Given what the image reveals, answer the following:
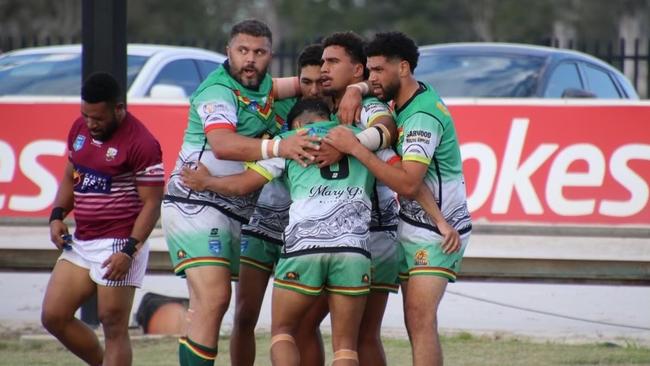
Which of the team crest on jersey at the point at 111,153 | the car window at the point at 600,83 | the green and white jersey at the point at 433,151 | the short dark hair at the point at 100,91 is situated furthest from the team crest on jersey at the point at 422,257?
the car window at the point at 600,83

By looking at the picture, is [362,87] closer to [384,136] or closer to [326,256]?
[384,136]

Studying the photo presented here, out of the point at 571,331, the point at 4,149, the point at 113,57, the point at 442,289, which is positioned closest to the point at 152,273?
the point at 113,57

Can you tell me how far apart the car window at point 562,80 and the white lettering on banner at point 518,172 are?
1.64m

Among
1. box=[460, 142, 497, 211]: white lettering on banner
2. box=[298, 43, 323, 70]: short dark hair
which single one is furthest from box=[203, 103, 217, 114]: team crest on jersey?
box=[460, 142, 497, 211]: white lettering on banner

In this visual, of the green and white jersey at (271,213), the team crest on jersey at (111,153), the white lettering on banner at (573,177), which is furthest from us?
the white lettering on banner at (573,177)

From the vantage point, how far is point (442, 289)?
688 centimetres

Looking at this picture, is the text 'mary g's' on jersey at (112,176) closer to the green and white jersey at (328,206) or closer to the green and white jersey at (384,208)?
the green and white jersey at (328,206)

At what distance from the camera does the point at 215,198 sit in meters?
7.15

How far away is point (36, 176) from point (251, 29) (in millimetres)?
5773

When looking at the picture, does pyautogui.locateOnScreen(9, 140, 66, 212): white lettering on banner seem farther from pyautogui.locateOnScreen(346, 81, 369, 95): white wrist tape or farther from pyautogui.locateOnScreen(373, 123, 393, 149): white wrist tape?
pyautogui.locateOnScreen(373, 123, 393, 149): white wrist tape

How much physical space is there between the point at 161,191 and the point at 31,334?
309cm

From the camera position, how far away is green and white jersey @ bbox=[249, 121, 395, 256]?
6.59m

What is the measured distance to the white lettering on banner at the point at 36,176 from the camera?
12.3 metres

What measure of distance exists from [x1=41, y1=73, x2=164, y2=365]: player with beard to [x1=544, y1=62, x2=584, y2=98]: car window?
285 inches
